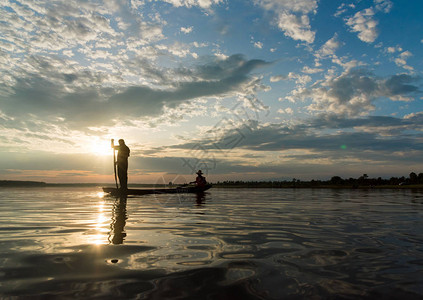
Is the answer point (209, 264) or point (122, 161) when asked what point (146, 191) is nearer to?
point (122, 161)

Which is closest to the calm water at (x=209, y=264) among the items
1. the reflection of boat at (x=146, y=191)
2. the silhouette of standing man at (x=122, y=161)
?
the silhouette of standing man at (x=122, y=161)

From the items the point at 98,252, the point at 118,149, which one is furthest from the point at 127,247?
the point at 118,149

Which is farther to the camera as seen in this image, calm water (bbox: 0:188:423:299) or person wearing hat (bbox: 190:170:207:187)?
person wearing hat (bbox: 190:170:207:187)

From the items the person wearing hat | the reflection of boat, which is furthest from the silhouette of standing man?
the person wearing hat

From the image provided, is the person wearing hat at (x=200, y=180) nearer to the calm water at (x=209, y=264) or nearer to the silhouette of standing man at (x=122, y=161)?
the silhouette of standing man at (x=122, y=161)

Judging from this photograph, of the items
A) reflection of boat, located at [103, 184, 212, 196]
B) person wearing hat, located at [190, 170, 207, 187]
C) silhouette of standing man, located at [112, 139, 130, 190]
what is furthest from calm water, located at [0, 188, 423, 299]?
person wearing hat, located at [190, 170, 207, 187]

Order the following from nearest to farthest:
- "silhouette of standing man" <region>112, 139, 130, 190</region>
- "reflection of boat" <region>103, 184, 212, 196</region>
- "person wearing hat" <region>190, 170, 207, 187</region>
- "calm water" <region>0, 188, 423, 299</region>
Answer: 1. "calm water" <region>0, 188, 423, 299</region>
2. "silhouette of standing man" <region>112, 139, 130, 190</region>
3. "reflection of boat" <region>103, 184, 212, 196</region>
4. "person wearing hat" <region>190, 170, 207, 187</region>

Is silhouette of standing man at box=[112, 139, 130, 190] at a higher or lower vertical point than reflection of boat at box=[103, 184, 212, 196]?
higher

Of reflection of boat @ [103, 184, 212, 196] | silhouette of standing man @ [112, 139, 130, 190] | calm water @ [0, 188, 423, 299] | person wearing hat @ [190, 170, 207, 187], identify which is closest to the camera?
calm water @ [0, 188, 423, 299]

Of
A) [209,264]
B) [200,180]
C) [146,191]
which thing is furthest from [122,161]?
[209,264]

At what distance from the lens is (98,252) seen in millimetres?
3500

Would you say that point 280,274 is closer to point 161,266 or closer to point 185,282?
point 185,282

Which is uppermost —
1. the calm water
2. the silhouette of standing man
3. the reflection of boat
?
the silhouette of standing man

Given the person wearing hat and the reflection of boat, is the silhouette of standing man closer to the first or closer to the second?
the reflection of boat
